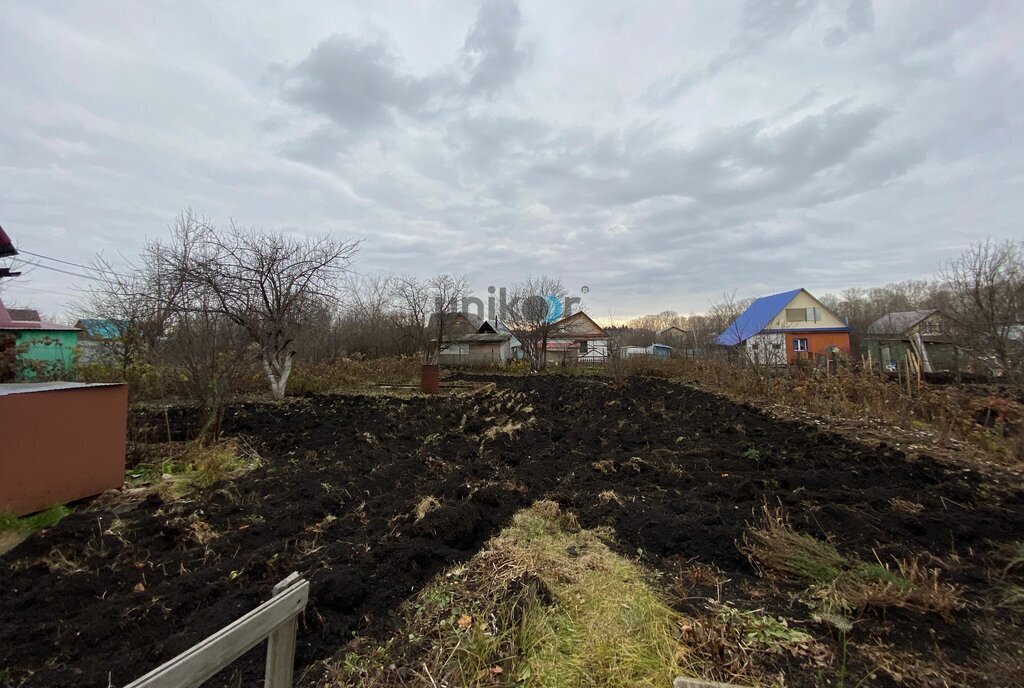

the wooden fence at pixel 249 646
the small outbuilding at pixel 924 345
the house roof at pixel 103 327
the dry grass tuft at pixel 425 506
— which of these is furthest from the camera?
the small outbuilding at pixel 924 345

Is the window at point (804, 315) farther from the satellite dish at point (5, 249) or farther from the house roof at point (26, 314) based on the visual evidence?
the house roof at point (26, 314)

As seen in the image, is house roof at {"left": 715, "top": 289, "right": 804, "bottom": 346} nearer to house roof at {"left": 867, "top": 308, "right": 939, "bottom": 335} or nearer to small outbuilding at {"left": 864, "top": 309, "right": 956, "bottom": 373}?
house roof at {"left": 867, "top": 308, "right": 939, "bottom": 335}

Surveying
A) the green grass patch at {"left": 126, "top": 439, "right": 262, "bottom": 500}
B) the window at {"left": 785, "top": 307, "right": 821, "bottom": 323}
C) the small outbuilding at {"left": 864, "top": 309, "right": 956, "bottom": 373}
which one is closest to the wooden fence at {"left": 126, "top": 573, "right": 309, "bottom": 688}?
the green grass patch at {"left": 126, "top": 439, "right": 262, "bottom": 500}

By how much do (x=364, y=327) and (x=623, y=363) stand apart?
1688cm

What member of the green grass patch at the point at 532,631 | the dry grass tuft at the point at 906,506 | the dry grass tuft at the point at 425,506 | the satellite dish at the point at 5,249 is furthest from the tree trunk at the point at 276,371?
the dry grass tuft at the point at 906,506

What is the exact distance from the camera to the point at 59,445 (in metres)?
Result: 4.32

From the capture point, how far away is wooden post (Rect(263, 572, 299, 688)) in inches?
57.0

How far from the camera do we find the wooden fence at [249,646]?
1.02 metres

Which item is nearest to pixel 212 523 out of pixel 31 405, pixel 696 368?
pixel 31 405

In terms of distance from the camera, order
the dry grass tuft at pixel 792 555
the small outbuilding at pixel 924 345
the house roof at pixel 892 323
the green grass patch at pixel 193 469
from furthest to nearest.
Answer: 1. the house roof at pixel 892 323
2. the small outbuilding at pixel 924 345
3. the green grass patch at pixel 193 469
4. the dry grass tuft at pixel 792 555

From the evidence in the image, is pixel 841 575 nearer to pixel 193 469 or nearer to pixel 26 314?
pixel 193 469

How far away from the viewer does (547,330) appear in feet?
90.1

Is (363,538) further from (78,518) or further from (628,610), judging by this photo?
(78,518)

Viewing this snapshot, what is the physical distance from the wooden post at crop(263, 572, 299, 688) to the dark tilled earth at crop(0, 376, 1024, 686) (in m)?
0.67
